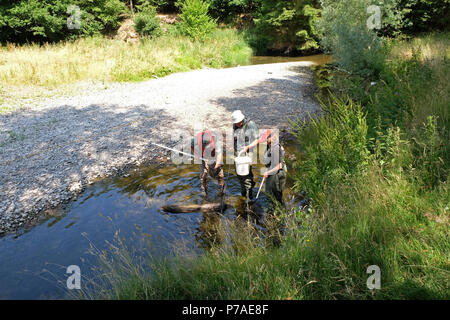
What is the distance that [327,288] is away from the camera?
2.95 metres

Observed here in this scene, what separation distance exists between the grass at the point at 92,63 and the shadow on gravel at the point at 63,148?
3172 mm

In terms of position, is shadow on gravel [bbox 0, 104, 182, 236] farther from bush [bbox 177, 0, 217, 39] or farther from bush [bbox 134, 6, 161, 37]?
bush [bbox 134, 6, 161, 37]

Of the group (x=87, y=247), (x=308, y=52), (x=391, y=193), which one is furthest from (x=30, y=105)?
(x=308, y=52)

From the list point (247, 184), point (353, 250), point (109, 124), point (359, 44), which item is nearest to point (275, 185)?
point (247, 184)

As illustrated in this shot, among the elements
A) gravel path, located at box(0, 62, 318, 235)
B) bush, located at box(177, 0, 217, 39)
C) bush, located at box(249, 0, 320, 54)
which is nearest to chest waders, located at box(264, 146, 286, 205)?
gravel path, located at box(0, 62, 318, 235)

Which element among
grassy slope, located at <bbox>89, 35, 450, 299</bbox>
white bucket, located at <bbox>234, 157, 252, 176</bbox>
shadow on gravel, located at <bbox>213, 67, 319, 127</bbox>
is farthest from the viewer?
shadow on gravel, located at <bbox>213, 67, 319, 127</bbox>

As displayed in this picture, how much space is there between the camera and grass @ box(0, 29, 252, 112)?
47.9 ft

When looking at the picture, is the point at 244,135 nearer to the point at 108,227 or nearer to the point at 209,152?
the point at 209,152

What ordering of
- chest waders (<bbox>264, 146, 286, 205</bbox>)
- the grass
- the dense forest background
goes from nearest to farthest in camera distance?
chest waders (<bbox>264, 146, 286, 205</bbox>) → the grass → the dense forest background

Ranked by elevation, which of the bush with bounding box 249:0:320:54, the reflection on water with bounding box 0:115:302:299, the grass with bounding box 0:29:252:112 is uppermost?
the bush with bounding box 249:0:320:54

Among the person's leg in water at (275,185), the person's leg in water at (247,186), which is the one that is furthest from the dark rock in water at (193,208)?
the person's leg in water at (275,185)

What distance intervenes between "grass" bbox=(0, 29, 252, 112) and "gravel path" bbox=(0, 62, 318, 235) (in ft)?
5.10

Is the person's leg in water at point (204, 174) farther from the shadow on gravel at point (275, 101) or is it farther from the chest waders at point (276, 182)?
the shadow on gravel at point (275, 101)

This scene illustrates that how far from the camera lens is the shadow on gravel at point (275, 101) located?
36.2 feet
